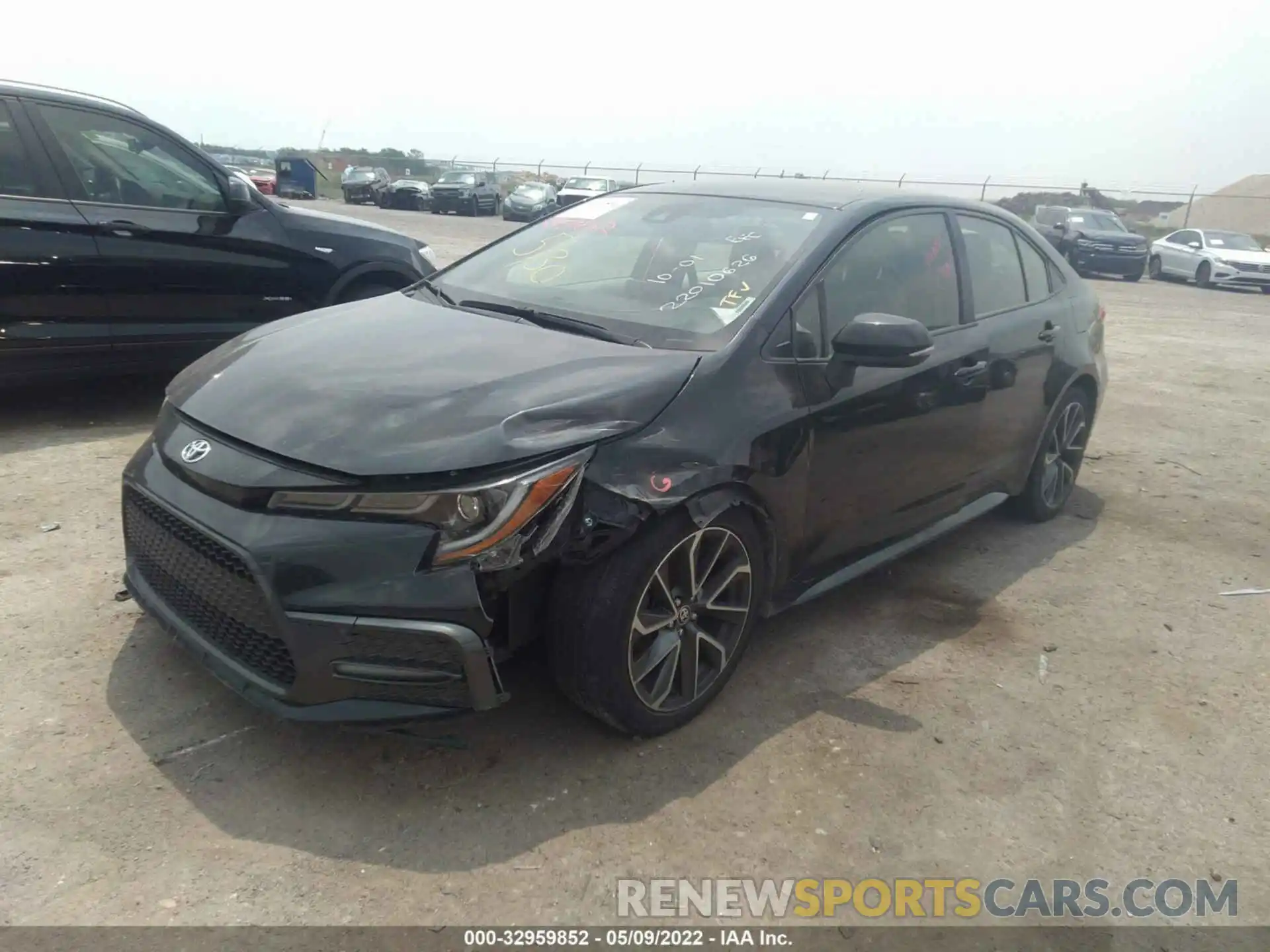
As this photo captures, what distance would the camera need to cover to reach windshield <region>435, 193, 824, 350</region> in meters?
3.26

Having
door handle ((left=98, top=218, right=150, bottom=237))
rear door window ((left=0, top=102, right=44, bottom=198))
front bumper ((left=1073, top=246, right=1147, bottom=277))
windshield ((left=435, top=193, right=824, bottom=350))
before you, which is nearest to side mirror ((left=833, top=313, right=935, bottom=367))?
windshield ((left=435, top=193, right=824, bottom=350))

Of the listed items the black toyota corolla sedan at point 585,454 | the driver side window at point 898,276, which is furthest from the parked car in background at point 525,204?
the black toyota corolla sedan at point 585,454

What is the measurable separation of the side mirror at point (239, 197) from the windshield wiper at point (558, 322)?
112 inches

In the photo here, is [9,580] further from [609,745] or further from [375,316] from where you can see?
[609,745]

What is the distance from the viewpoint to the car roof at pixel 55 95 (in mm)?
4980

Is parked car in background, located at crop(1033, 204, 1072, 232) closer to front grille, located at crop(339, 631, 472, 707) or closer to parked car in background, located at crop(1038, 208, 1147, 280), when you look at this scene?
parked car in background, located at crop(1038, 208, 1147, 280)

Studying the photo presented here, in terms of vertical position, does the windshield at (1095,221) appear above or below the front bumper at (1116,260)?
above

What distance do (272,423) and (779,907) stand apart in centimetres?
185

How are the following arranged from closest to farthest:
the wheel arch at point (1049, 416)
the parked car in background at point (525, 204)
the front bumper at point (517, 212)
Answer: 1. the wheel arch at point (1049, 416)
2. the front bumper at point (517, 212)
3. the parked car in background at point (525, 204)

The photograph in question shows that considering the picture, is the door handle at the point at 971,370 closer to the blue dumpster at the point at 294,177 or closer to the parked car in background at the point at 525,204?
the parked car in background at the point at 525,204

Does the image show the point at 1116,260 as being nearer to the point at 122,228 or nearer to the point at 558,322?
the point at 122,228

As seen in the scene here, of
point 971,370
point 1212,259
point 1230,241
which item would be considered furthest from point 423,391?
point 1230,241

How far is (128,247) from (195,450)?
3.20m

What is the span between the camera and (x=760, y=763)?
2904mm
